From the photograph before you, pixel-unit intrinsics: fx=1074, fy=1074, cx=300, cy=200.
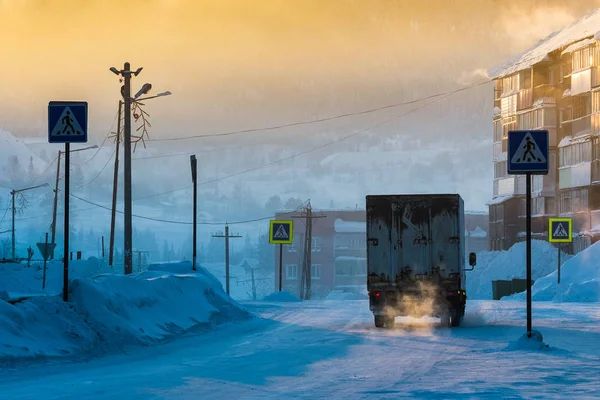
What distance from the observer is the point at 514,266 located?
81.6 m

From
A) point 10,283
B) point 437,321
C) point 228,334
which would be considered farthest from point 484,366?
point 10,283

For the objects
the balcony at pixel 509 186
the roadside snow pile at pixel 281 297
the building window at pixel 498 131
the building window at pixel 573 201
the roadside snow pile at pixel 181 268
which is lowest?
the roadside snow pile at pixel 281 297

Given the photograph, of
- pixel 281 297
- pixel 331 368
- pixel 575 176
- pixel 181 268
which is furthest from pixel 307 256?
pixel 331 368

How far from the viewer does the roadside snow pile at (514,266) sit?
3184 inches

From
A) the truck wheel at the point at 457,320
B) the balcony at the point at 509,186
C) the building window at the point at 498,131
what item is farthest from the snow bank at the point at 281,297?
the building window at the point at 498,131

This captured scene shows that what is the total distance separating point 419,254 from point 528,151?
7.42 metres

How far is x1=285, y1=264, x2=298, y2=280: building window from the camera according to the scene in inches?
6373

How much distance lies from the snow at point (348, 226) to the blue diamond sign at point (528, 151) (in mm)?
150148

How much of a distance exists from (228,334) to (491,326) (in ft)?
21.8

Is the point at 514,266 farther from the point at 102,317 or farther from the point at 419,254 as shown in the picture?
the point at 102,317

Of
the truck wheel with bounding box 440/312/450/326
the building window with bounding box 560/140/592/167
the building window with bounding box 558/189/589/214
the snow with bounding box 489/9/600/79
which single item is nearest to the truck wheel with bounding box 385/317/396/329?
the truck wheel with bounding box 440/312/450/326

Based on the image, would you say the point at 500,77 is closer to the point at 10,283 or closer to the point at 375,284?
the point at 10,283

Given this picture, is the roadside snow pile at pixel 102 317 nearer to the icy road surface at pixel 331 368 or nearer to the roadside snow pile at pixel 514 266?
the icy road surface at pixel 331 368

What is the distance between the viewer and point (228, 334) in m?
22.5
